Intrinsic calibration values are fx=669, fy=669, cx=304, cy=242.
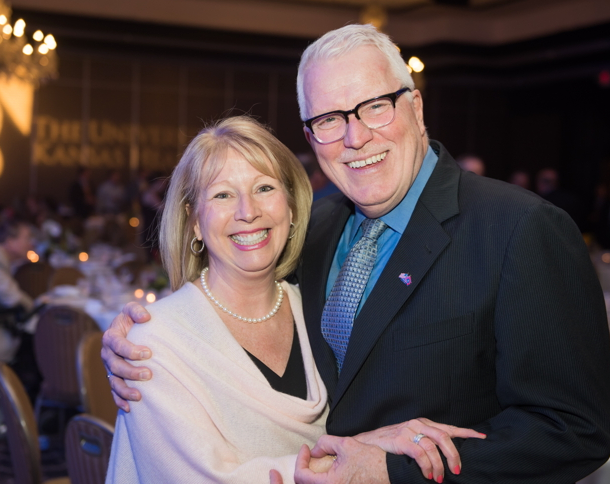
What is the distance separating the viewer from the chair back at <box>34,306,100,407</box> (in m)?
4.25

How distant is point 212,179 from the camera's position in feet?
6.27

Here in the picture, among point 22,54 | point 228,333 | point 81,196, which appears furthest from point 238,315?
point 81,196

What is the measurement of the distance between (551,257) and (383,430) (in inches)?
21.1

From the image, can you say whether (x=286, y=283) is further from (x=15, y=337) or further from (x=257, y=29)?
(x=257, y=29)

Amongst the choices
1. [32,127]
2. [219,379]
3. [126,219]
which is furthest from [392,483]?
[32,127]

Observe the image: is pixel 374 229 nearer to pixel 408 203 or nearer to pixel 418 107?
pixel 408 203

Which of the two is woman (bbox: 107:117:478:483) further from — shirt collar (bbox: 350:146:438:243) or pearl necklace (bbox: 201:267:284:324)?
shirt collar (bbox: 350:146:438:243)

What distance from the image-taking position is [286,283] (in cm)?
217

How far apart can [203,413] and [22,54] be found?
7.66 meters

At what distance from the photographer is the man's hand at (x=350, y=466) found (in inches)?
57.4

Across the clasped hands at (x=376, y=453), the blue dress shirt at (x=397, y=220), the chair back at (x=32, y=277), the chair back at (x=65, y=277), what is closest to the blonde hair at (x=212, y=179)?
the blue dress shirt at (x=397, y=220)

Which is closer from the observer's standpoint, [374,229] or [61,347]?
[374,229]

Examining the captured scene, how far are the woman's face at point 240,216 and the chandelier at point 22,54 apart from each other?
20.6 feet

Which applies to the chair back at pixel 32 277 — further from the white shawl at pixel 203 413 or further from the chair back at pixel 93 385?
the white shawl at pixel 203 413
